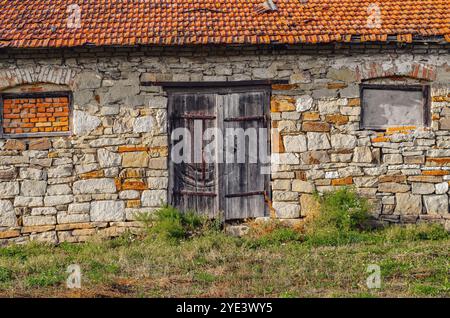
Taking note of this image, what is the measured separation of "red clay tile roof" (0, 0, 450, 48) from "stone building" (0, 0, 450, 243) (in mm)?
47

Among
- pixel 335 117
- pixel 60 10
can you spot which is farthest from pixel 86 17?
pixel 335 117

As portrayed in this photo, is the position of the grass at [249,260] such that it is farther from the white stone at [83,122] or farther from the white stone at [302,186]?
the white stone at [83,122]

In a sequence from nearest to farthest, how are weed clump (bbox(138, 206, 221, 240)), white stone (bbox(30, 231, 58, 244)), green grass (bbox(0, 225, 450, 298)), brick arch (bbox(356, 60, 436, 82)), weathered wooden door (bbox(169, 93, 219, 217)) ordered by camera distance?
green grass (bbox(0, 225, 450, 298)), weed clump (bbox(138, 206, 221, 240)), white stone (bbox(30, 231, 58, 244)), brick arch (bbox(356, 60, 436, 82)), weathered wooden door (bbox(169, 93, 219, 217))

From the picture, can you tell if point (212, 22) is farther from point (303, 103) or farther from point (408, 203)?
point (408, 203)

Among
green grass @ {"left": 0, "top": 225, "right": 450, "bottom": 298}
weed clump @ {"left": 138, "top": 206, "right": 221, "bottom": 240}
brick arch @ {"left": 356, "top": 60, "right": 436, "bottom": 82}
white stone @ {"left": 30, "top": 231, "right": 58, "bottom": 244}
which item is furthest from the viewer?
brick arch @ {"left": 356, "top": 60, "right": 436, "bottom": 82}

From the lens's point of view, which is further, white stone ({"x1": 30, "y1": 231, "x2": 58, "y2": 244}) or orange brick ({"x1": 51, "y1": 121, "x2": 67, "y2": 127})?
orange brick ({"x1": 51, "y1": 121, "x2": 67, "y2": 127})

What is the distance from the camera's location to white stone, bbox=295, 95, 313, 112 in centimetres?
1005

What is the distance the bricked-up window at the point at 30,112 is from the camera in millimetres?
10039

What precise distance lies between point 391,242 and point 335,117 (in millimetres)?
2173

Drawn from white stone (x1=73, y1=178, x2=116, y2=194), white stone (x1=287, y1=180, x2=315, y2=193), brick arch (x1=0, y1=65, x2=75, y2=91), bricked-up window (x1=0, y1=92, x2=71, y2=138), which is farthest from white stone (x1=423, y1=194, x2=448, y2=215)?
brick arch (x1=0, y1=65, x2=75, y2=91)

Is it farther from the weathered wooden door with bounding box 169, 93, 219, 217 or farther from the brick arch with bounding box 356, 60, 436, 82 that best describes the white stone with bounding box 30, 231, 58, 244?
the brick arch with bounding box 356, 60, 436, 82

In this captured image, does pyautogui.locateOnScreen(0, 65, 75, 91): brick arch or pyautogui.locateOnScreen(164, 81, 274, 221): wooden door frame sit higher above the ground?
pyautogui.locateOnScreen(0, 65, 75, 91): brick arch

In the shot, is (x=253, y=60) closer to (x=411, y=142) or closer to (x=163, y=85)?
(x=163, y=85)

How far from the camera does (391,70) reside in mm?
10023
